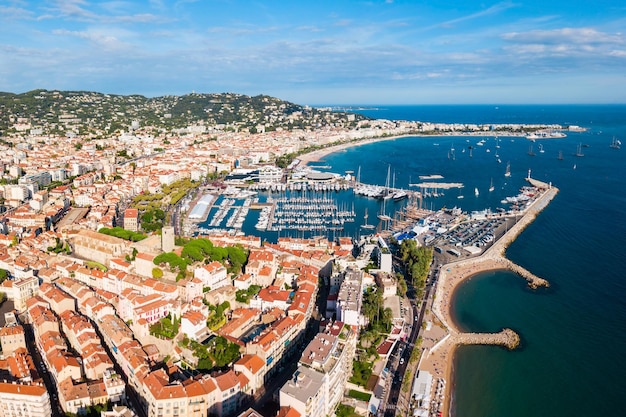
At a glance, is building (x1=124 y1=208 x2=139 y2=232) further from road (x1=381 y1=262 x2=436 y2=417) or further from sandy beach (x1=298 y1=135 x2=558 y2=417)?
sandy beach (x1=298 y1=135 x2=558 y2=417)

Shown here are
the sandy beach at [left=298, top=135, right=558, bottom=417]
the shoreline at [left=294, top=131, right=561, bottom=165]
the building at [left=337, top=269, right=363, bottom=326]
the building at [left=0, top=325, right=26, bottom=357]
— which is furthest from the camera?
the shoreline at [left=294, top=131, right=561, bottom=165]

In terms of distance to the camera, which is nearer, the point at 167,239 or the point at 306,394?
the point at 306,394

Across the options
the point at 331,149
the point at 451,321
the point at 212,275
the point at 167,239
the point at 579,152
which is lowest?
the point at 451,321

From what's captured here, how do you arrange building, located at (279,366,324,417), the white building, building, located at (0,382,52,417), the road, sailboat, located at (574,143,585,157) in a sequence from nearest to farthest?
1. building, located at (279,366,324,417)
2. building, located at (0,382,52,417)
3. the road
4. the white building
5. sailboat, located at (574,143,585,157)

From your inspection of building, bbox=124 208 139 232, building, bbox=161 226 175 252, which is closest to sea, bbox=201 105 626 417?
building, bbox=124 208 139 232

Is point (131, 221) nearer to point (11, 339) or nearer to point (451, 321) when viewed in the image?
point (11, 339)

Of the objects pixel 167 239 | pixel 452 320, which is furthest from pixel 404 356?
pixel 167 239
